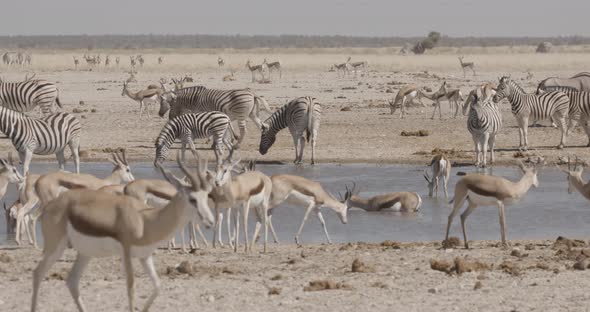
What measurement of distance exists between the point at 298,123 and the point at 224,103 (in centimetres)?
218

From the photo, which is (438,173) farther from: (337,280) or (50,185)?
(337,280)

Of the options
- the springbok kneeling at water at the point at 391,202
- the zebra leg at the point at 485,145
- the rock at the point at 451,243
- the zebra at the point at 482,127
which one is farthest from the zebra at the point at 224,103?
the rock at the point at 451,243

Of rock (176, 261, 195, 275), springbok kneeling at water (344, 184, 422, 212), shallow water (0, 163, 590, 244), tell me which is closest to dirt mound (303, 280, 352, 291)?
rock (176, 261, 195, 275)

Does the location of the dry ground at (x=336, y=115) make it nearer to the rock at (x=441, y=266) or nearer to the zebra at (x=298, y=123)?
the zebra at (x=298, y=123)

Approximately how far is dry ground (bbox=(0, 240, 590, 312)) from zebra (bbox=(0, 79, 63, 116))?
422 inches

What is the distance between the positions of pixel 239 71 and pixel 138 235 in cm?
4664

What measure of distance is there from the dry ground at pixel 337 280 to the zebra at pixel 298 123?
959 cm

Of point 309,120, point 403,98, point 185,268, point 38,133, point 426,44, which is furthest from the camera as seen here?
point 426,44

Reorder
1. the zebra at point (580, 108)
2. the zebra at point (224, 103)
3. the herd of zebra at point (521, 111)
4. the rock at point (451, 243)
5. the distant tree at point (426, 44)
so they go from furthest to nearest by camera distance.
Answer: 1. the distant tree at point (426, 44)
2. the zebra at point (580, 108)
3. the zebra at point (224, 103)
4. the herd of zebra at point (521, 111)
5. the rock at point (451, 243)

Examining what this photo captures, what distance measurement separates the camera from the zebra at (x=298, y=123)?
71.3 feet

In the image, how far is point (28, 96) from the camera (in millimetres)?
22453

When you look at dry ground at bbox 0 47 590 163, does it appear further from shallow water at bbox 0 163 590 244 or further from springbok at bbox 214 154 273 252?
springbok at bbox 214 154 273 252

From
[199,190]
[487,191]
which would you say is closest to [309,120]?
[487,191]

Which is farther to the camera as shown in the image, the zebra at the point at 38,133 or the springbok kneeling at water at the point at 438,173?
the springbok kneeling at water at the point at 438,173
